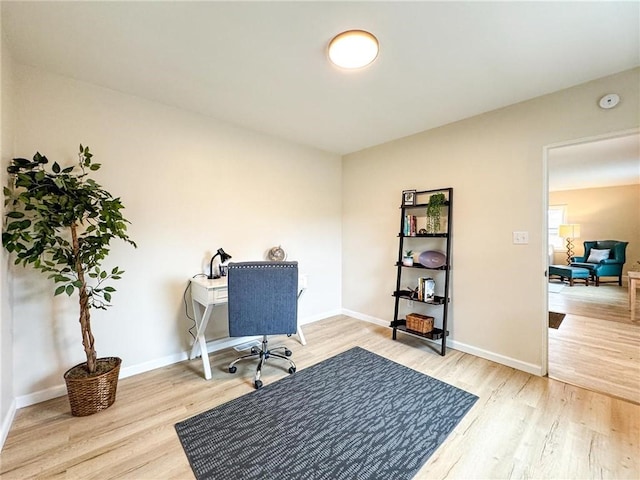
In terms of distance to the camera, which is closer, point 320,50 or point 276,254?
point 320,50

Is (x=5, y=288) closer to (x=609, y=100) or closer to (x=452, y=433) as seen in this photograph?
(x=452, y=433)

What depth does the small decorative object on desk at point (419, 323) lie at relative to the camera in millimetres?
2865

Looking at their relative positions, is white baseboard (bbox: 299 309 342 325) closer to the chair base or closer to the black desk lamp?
the chair base

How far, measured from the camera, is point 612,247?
639 centimetres

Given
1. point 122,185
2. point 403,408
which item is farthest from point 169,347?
point 403,408

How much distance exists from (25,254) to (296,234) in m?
2.42

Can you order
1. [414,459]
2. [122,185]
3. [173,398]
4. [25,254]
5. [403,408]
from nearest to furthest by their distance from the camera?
[414,459] < [25,254] < [403,408] < [173,398] < [122,185]

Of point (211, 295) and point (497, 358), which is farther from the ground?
point (211, 295)

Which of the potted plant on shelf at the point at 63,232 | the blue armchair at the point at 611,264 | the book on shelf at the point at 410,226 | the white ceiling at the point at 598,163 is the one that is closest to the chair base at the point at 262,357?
the potted plant on shelf at the point at 63,232

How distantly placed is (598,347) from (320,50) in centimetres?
398

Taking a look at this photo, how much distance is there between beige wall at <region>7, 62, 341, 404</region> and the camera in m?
1.98

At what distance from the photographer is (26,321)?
6.33ft

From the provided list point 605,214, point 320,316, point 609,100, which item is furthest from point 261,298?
point 605,214

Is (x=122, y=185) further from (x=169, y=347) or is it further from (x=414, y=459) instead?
(x=414, y=459)
